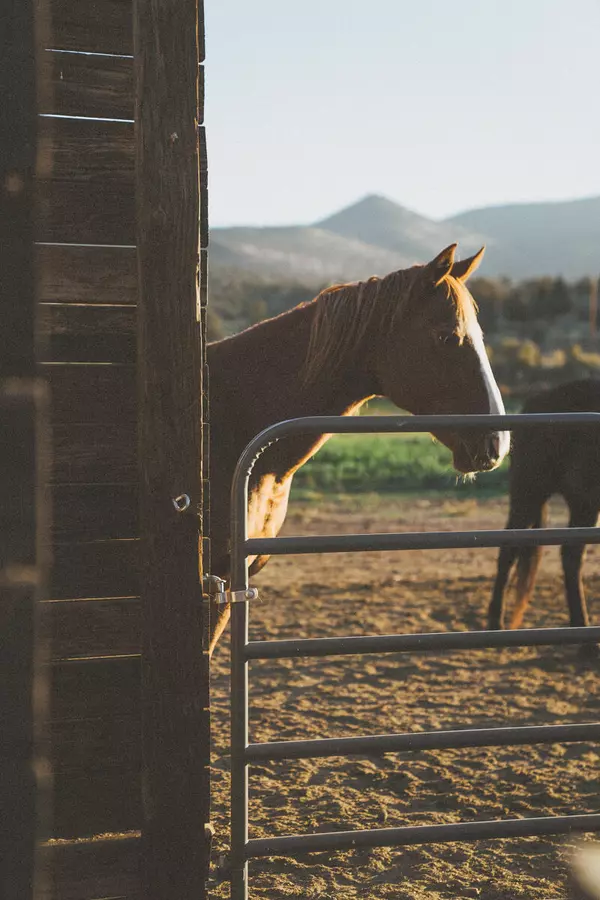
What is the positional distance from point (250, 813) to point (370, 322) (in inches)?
76.6

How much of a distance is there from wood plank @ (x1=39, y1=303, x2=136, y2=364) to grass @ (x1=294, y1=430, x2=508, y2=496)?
36.4 feet

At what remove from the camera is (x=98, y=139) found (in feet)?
5.82

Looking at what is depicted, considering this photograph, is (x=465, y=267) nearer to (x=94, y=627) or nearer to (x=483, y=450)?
(x=483, y=450)

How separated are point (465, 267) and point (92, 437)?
1924mm

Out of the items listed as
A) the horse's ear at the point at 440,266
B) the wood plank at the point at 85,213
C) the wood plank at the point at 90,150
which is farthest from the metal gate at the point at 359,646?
the horse's ear at the point at 440,266

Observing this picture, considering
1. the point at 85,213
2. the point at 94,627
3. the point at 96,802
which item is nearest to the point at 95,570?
the point at 94,627

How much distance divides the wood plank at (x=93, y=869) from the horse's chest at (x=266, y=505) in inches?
A: 51.0

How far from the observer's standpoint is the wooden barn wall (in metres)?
1.76

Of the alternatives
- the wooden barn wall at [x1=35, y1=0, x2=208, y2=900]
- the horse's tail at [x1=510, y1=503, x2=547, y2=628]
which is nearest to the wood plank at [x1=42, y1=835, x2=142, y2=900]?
the wooden barn wall at [x1=35, y1=0, x2=208, y2=900]

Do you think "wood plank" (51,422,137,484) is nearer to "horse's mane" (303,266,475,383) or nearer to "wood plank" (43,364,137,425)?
"wood plank" (43,364,137,425)

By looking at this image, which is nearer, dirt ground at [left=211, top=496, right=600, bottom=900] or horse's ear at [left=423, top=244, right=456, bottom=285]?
dirt ground at [left=211, top=496, right=600, bottom=900]

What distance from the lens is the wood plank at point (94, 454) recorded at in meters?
1.80

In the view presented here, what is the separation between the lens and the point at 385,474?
571 inches

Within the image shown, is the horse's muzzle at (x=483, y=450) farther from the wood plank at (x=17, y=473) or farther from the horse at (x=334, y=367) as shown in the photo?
the wood plank at (x=17, y=473)
